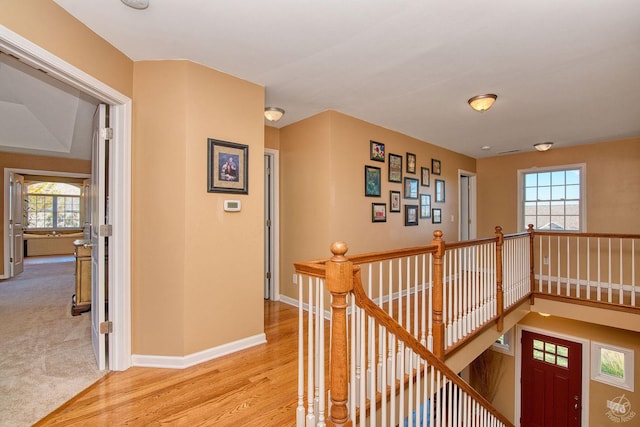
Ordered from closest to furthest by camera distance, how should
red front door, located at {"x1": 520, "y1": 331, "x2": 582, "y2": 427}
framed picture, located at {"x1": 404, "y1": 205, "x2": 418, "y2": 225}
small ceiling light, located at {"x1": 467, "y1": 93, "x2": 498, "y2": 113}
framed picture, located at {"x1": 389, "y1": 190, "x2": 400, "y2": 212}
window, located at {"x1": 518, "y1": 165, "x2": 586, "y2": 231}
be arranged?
small ceiling light, located at {"x1": 467, "y1": 93, "x2": 498, "y2": 113}, framed picture, located at {"x1": 389, "y1": 190, "x2": 400, "y2": 212}, framed picture, located at {"x1": 404, "y1": 205, "x2": 418, "y2": 225}, red front door, located at {"x1": 520, "y1": 331, "x2": 582, "y2": 427}, window, located at {"x1": 518, "y1": 165, "x2": 586, "y2": 231}

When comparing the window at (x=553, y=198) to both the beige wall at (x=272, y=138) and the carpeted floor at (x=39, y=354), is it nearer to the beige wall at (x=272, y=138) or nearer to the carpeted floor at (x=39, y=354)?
the beige wall at (x=272, y=138)

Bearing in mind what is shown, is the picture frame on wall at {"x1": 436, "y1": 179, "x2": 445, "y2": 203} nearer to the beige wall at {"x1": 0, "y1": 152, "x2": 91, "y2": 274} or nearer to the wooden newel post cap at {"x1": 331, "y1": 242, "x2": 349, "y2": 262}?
the wooden newel post cap at {"x1": 331, "y1": 242, "x2": 349, "y2": 262}

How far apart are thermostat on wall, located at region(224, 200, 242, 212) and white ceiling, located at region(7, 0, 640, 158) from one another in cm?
113

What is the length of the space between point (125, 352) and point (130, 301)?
385 millimetres

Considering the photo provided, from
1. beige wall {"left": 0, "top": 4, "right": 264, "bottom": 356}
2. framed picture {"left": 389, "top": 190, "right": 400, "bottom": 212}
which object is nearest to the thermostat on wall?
beige wall {"left": 0, "top": 4, "right": 264, "bottom": 356}

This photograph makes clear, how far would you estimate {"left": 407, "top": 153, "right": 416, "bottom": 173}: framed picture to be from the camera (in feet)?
15.1

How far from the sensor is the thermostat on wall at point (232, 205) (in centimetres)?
257

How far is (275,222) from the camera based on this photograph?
164 inches

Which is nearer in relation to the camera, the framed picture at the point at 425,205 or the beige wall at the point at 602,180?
the beige wall at the point at 602,180

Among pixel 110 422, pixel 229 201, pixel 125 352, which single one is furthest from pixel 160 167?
pixel 110 422

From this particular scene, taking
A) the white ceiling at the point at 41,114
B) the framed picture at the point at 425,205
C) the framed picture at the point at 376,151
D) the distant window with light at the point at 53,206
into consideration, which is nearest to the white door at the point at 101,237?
the white ceiling at the point at 41,114

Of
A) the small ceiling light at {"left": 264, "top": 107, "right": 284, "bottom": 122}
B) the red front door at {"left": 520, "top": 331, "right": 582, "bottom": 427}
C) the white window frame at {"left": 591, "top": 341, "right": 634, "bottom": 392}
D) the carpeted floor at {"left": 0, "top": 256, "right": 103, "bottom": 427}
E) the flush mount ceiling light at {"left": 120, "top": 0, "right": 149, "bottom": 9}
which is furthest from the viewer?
the red front door at {"left": 520, "top": 331, "right": 582, "bottom": 427}

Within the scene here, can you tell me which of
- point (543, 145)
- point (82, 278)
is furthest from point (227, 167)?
point (543, 145)

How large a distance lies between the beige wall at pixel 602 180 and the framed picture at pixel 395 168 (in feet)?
9.72
